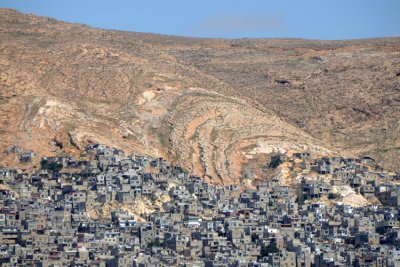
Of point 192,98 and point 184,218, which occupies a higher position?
point 192,98

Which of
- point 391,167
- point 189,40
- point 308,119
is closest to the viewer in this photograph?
point 391,167

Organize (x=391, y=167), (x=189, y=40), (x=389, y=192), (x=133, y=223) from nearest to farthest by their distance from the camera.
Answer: (x=133, y=223), (x=389, y=192), (x=391, y=167), (x=189, y=40)

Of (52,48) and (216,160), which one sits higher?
(52,48)

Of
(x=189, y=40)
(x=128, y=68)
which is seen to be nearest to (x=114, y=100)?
(x=128, y=68)

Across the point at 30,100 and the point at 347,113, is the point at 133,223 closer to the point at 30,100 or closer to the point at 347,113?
the point at 30,100

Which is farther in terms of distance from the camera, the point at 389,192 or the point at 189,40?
the point at 189,40
